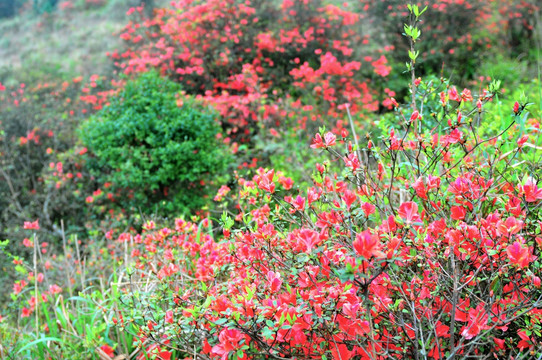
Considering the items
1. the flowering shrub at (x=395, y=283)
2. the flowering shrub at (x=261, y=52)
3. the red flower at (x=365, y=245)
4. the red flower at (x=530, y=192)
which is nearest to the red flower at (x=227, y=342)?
the flowering shrub at (x=395, y=283)

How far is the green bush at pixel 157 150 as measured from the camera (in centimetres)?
450

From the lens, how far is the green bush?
450cm

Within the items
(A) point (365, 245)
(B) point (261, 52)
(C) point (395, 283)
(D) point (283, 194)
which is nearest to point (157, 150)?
(D) point (283, 194)

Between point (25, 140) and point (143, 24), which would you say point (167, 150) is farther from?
point (143, 24)

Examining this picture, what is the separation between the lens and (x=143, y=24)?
7.89 meters

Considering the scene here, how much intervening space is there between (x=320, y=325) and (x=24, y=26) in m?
19.3

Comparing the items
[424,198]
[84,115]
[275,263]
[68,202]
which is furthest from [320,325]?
[84,115]

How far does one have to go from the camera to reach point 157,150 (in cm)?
450

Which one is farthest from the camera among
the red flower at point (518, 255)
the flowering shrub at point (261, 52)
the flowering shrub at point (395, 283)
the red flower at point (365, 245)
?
the flowering shrub at point (261, 52)

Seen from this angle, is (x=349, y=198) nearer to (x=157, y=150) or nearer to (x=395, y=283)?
(x=395, y=283)

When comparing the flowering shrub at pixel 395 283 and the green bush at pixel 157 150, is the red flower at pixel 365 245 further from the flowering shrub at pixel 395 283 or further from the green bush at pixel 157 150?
the green bush at pixel 157 150

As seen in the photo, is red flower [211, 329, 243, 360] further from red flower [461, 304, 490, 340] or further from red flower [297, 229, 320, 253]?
red flower [461, 304, 490, 340]

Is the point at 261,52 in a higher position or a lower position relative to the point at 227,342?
lower

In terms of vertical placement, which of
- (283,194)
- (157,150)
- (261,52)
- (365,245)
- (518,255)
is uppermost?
(365,245)
